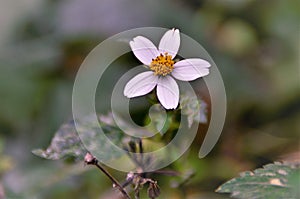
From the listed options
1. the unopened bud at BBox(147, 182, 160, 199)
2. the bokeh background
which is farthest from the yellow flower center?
the bokeh background

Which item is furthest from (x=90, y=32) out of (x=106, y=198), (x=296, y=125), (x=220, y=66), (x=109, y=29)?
(x=106, y=198)

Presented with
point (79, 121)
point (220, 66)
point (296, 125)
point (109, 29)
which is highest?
point (109, 29)

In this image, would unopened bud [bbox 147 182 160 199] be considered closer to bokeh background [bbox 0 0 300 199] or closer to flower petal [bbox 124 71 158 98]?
flower petal [bbox 124 71 158 98]

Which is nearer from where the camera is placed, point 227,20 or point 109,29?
point 109,29

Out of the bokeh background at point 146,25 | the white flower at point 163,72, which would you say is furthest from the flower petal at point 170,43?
the bokeh background at point 146,25

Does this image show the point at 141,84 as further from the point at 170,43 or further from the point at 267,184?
the point at 267,184

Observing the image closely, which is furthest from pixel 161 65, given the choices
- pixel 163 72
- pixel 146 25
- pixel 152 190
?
pixel 146 25

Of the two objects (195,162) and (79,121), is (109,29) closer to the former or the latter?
(195,162)
